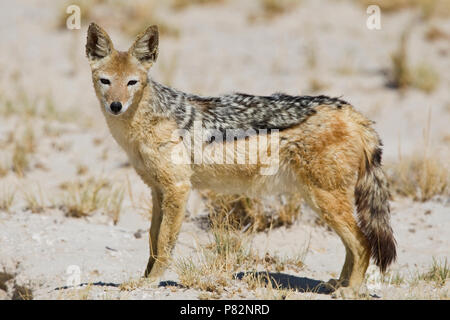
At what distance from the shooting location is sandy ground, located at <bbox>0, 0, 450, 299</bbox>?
6.66 metres

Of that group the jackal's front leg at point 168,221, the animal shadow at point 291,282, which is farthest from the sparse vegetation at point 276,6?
the jackal's front leg at point 168,221

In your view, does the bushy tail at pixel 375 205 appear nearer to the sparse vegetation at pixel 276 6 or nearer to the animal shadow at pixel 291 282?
the animal shadow at pixel 291 282

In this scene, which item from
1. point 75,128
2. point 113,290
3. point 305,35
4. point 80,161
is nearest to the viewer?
point 113,290

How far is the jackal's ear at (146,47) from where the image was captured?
5777mm

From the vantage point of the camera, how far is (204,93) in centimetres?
1284

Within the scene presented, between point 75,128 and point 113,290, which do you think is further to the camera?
point 75,128

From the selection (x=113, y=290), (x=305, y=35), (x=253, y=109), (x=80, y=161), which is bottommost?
(x=113, y=290)

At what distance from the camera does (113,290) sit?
5.77m

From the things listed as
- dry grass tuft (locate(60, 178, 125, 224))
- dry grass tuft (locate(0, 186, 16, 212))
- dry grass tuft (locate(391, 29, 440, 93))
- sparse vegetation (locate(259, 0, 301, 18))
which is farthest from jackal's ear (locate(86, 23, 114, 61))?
sparse vegetation (locate(259, 0, 301, 18))

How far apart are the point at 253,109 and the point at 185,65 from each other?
8309mm

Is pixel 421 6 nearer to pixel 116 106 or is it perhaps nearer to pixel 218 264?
pixel 218 264

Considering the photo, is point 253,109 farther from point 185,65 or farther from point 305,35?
point 305,35

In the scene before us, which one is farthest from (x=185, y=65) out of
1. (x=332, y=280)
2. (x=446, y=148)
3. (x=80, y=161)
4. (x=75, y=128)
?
(x=332, y=280)

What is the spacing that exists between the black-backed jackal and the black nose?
59 millimetres
